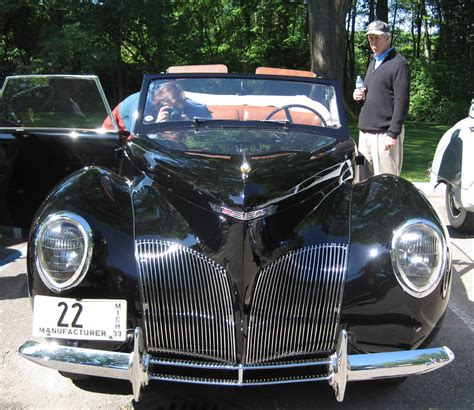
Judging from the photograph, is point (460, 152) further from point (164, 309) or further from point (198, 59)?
point (198, 59)

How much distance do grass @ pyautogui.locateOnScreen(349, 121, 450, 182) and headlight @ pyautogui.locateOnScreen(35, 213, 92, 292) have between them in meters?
5.08

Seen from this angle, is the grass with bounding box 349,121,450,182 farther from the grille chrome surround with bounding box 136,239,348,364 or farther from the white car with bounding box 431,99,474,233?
the grille chrome surround with bounding box 136,239,348,364

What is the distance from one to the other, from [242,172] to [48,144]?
202 cm

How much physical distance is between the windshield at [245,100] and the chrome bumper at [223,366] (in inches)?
75.0

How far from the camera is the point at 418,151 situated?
1248 cm

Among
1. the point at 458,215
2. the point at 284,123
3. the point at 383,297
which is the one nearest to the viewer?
the point at 383,297

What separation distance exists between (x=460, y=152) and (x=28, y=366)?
4624 mm

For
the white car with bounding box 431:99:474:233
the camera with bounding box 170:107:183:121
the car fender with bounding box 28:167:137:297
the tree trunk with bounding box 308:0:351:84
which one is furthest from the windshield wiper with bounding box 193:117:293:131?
the tree trunk with bounding box 308:0:351:84

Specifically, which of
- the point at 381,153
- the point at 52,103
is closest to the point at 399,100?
the point at 381,153

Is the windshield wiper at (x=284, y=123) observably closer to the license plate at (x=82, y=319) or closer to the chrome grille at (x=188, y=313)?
the chrome grille at (x=188, y=313)

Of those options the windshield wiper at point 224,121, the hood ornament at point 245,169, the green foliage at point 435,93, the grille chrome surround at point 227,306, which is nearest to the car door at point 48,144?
the windshield wiper at point 224,121

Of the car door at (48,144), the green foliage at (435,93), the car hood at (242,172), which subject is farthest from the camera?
the green foliage at (435,93)

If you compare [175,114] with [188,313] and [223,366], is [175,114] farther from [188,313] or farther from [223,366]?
[223,366]

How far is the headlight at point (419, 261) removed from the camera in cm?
246
